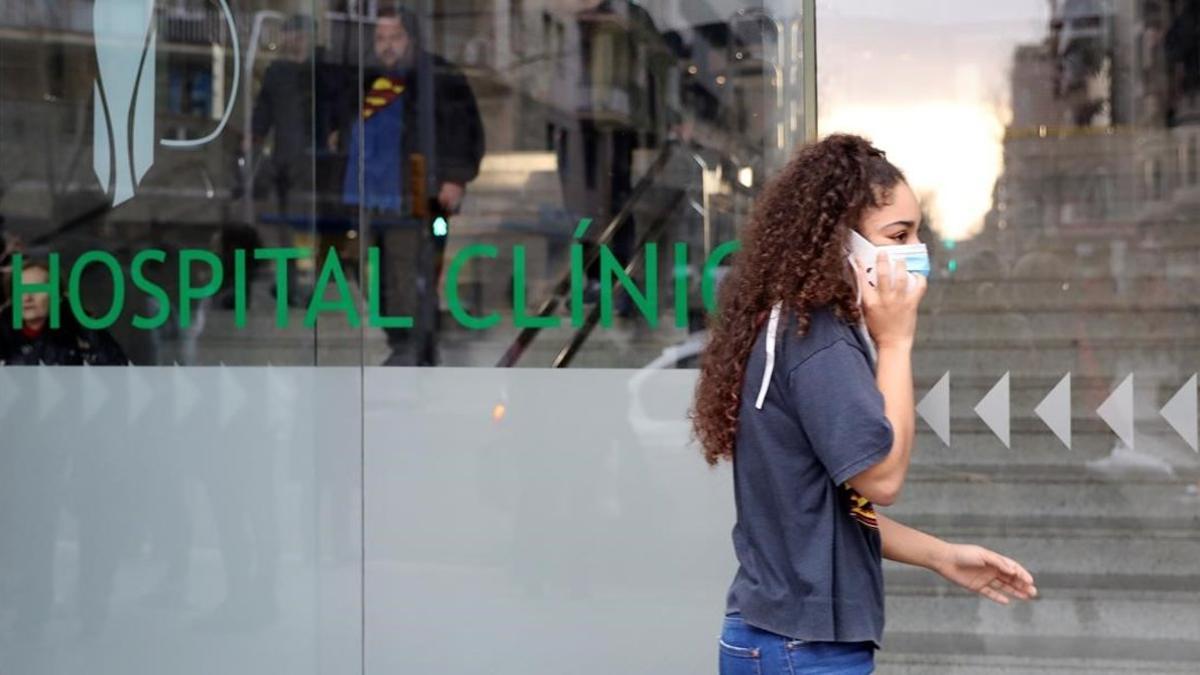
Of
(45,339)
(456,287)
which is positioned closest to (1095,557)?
(456,287)

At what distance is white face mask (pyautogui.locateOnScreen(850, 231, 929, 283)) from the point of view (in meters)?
2.77

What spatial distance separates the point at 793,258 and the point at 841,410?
30cm

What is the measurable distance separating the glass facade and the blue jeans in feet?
7.82

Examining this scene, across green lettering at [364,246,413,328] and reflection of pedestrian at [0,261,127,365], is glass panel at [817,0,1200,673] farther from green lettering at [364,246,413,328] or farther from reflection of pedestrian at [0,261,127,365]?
reflection of pedestrian at [0,261,127,365]

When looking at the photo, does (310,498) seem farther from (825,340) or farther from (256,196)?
(825,340)

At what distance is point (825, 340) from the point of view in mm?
2711

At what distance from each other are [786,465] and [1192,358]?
8.85ft

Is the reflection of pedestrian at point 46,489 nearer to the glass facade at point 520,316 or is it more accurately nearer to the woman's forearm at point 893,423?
the glass facade at point 520,316

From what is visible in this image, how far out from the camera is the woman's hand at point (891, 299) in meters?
2.74

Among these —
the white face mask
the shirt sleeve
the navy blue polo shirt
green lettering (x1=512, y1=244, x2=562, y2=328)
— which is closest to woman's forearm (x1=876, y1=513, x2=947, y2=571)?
the navy blue polo shirt

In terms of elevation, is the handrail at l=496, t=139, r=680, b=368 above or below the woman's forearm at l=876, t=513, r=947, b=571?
above

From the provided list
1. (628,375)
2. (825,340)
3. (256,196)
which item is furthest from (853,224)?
(256,196)

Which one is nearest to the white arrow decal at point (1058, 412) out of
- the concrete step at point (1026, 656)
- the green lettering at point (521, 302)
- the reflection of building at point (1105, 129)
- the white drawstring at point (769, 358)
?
the reflection of building at point (1105, 129)

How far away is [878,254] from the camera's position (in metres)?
2.78
